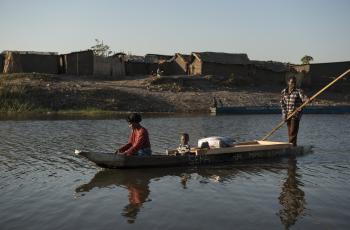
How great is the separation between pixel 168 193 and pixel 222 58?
39879mm

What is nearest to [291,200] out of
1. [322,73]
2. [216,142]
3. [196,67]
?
[216,142]

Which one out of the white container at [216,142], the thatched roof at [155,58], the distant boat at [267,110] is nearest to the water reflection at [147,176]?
the white container at [216,142]

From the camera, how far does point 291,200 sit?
33.0ft

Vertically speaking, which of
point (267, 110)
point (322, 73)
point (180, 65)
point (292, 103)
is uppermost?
point (180, 65)

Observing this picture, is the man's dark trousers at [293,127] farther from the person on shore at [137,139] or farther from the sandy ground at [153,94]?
the sandy ground at [153,94]

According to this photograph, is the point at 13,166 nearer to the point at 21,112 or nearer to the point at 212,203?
the point at 212,203

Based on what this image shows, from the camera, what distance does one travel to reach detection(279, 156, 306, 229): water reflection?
28.7ft

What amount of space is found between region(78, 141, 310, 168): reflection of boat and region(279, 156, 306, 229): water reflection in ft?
5.82

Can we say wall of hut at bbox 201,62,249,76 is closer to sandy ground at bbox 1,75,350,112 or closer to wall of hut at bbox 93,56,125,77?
sandy ground at bbox 1,75,350,112

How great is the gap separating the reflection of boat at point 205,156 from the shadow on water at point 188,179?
208 millimetres

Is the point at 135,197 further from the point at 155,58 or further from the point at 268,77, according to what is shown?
the point at 155,58

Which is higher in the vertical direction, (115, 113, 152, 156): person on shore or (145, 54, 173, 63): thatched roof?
(145, 54, 173, 63): thatched roof

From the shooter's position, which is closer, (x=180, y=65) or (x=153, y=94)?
(x=153, y=94)

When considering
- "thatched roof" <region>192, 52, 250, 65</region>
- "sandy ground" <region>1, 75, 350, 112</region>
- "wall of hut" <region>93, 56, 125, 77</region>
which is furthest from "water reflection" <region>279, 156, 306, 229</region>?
"thatched roof" <region>192, 52, 250, 65</region>
